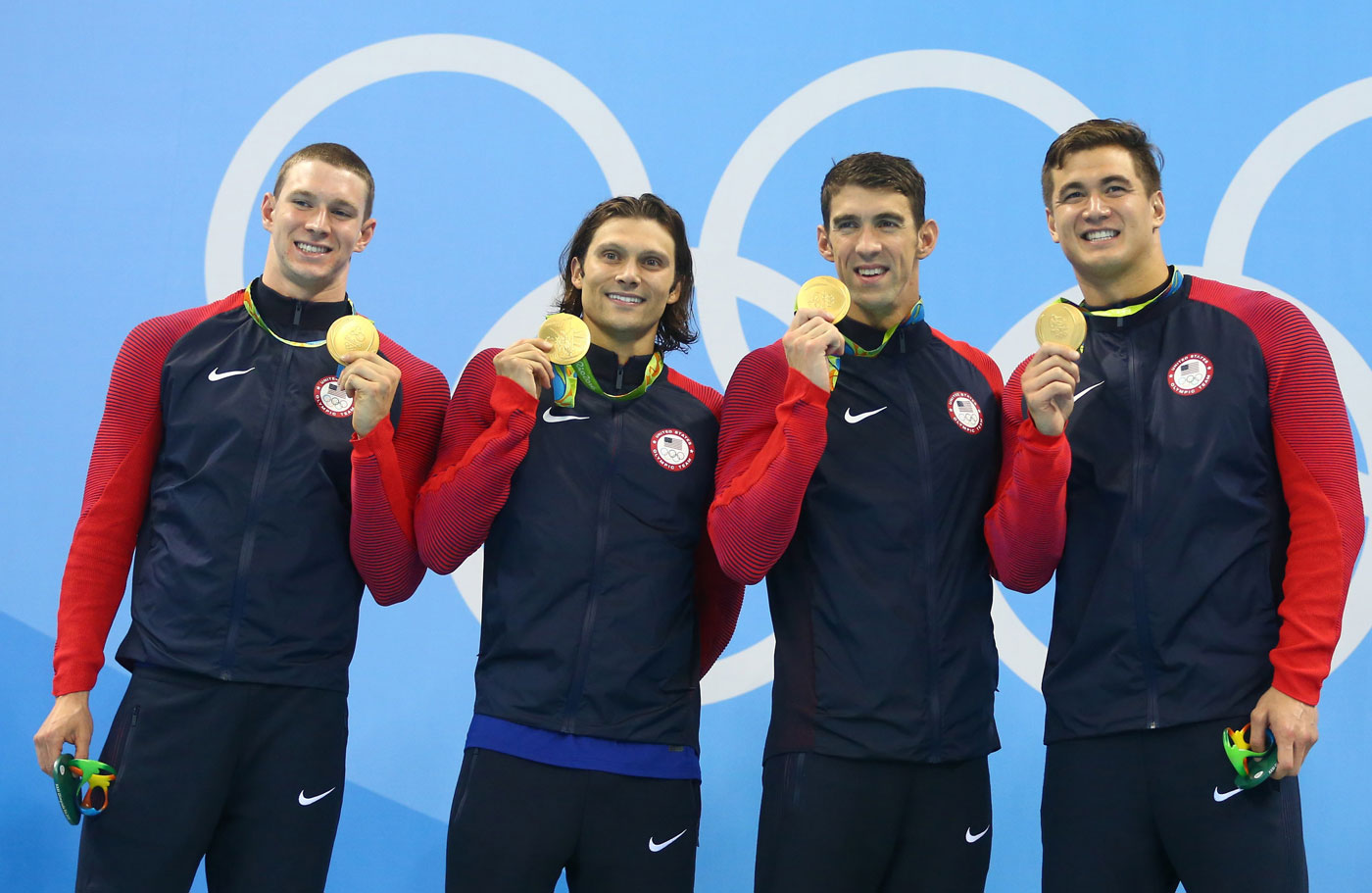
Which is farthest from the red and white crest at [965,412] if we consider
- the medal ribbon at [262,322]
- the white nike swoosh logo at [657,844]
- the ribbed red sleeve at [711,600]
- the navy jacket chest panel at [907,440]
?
the medal ribbon at [262,322]

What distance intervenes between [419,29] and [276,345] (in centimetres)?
209

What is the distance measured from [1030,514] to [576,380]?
1084mm

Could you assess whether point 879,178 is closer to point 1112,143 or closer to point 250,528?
point 1112,143

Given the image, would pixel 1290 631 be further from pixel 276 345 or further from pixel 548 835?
pixel 276 345

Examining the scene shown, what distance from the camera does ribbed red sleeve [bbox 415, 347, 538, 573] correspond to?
2578 mm

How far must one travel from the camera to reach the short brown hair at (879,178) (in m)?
2.82

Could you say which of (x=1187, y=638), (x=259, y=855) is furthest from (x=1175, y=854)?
(x=259, y=855)

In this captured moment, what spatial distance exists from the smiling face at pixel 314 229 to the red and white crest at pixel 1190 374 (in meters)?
1.97

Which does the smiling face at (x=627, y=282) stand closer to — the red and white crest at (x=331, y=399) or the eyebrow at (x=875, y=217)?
the eyebrow at (x=875, y=217)

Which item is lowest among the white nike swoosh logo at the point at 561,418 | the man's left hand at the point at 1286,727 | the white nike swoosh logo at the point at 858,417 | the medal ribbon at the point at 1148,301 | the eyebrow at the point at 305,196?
the man's left hand at the point at 1286,727

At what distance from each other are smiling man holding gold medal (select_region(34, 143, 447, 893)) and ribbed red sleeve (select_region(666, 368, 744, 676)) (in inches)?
27.6

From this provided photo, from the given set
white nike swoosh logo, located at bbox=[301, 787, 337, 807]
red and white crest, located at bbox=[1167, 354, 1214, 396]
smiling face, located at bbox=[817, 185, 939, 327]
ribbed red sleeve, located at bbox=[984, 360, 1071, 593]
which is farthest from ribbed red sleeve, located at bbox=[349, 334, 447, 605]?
red and white crest, located at bbox=[1167, 354, 1214, 396]

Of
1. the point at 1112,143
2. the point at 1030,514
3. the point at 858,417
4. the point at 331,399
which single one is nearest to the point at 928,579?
the point at 1030,514

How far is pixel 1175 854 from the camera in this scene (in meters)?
2.36
